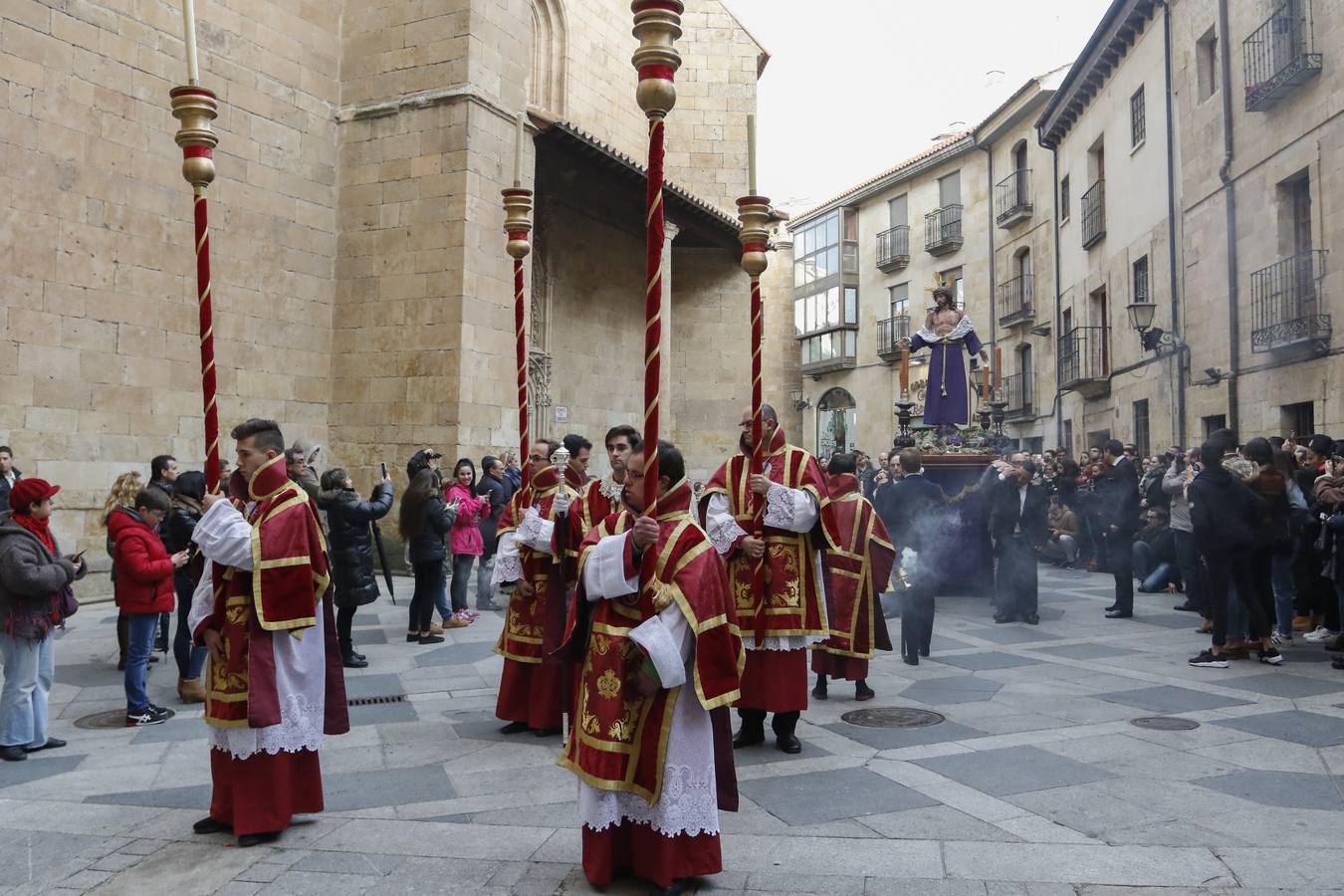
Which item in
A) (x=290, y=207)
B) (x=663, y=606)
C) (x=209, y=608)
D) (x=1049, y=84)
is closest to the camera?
(x=663, y=606)

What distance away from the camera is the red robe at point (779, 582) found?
554cm

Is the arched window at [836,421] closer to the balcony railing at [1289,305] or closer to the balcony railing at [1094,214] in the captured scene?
the balcony railing at [1094,214]

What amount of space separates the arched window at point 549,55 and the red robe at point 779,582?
565 inches

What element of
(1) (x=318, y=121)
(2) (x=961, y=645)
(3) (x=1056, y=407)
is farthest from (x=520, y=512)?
(3) (x=1056, y=407)

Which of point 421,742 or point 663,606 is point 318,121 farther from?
point 663,606

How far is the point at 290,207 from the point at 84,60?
9.57 feet

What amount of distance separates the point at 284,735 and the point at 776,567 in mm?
2671

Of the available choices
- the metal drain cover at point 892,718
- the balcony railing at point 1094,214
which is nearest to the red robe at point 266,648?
the metal drain cover at point 892,718

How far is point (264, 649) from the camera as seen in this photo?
424 centimetres

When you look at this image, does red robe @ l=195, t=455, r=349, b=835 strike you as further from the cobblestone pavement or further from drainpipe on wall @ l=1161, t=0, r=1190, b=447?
drainpipe on wall @ l=1161, t=0, r=1190, b=447

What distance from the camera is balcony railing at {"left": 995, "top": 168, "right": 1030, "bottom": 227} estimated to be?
26.3m

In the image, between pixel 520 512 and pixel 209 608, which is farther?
pixel 520 512

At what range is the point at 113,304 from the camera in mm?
11336

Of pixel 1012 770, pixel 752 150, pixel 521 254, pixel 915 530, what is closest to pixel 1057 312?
pixel 915 530
